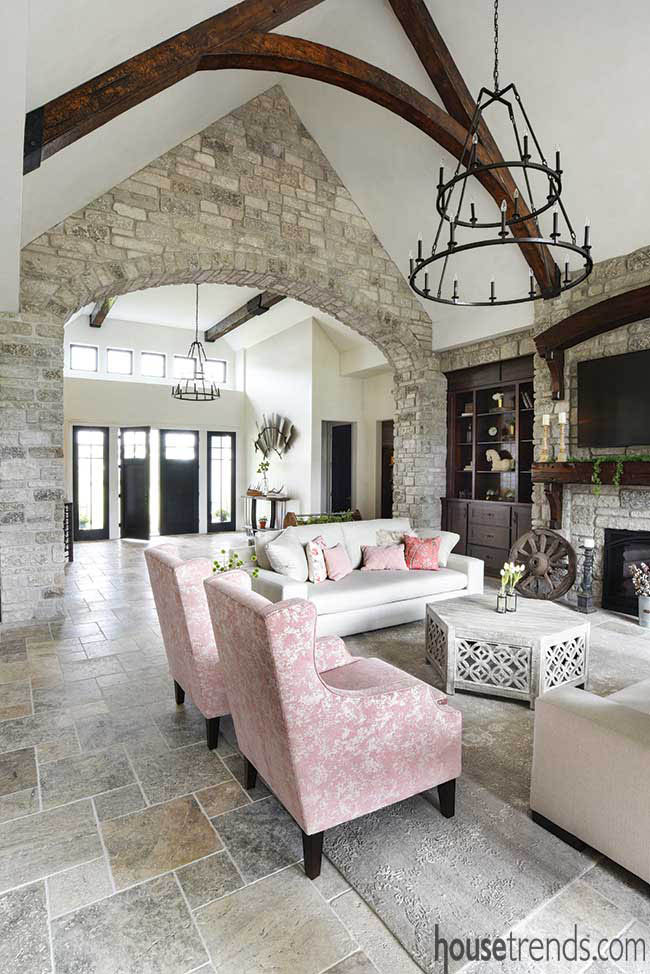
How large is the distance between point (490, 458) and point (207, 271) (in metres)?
4.31

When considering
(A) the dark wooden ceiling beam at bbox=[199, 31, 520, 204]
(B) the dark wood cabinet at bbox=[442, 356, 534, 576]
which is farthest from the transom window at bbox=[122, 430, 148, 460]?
(A) the dark wooden ceiling beam at bbox=[199, 31, 520, 204]

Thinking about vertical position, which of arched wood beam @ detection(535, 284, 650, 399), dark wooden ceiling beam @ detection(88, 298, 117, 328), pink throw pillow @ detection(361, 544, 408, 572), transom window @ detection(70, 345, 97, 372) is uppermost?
dark wooden ceiling beam @ detection(88, 298, 117, 328)

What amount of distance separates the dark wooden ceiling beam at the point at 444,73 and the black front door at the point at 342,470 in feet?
18.8

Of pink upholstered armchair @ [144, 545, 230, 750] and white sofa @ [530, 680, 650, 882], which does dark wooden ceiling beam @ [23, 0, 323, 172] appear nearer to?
pink upholstered armchair @ [144, 545, 230, 750]

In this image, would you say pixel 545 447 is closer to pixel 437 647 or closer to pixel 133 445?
pixel 437 647

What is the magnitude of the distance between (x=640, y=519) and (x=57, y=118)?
223 inches

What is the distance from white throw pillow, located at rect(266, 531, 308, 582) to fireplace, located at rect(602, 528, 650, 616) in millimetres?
3233

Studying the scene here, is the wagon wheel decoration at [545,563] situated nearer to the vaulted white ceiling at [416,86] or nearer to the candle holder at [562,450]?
the candle holder at [562,450]

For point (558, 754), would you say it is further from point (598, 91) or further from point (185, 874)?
point (598, 91)

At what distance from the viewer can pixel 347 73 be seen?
472 cm

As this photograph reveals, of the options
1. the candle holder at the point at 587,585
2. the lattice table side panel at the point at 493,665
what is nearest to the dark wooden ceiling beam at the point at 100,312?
the candle holder at the point at 587,585

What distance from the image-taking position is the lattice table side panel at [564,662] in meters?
3.32

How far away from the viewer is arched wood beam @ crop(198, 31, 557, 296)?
4.19 metres

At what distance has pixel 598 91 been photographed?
4.31 metres
